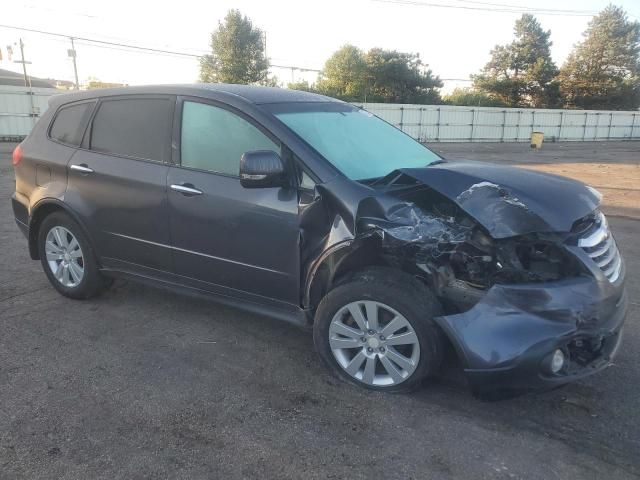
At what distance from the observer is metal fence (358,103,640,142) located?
27.4 meters

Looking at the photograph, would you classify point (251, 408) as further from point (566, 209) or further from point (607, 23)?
point (607, 23)

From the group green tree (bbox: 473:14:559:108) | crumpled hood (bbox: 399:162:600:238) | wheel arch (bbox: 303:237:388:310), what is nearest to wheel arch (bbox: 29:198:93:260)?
wheel arch (bbox: 303:237:388:310)

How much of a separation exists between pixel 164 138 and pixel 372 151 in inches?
58.8

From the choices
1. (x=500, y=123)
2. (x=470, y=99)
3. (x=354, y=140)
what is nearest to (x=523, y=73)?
(x=470, y=99)

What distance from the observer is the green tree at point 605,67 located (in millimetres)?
53406

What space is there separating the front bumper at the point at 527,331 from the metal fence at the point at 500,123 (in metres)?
23.3

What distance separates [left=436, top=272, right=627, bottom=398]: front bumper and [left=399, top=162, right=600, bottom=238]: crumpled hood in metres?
0.31

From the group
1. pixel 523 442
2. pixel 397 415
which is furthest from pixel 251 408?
pixel 523 442

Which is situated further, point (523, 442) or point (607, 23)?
point (607, 23)

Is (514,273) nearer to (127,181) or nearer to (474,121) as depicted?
(127,181)

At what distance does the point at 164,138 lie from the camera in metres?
3.71

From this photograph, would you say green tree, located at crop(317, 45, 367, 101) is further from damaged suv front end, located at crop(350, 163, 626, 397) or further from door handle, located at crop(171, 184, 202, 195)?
damaged suv front end, located at crop(350, 163, 626, 397)

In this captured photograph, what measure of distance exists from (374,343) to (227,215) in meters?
1.26

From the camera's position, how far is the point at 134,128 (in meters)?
3.87
